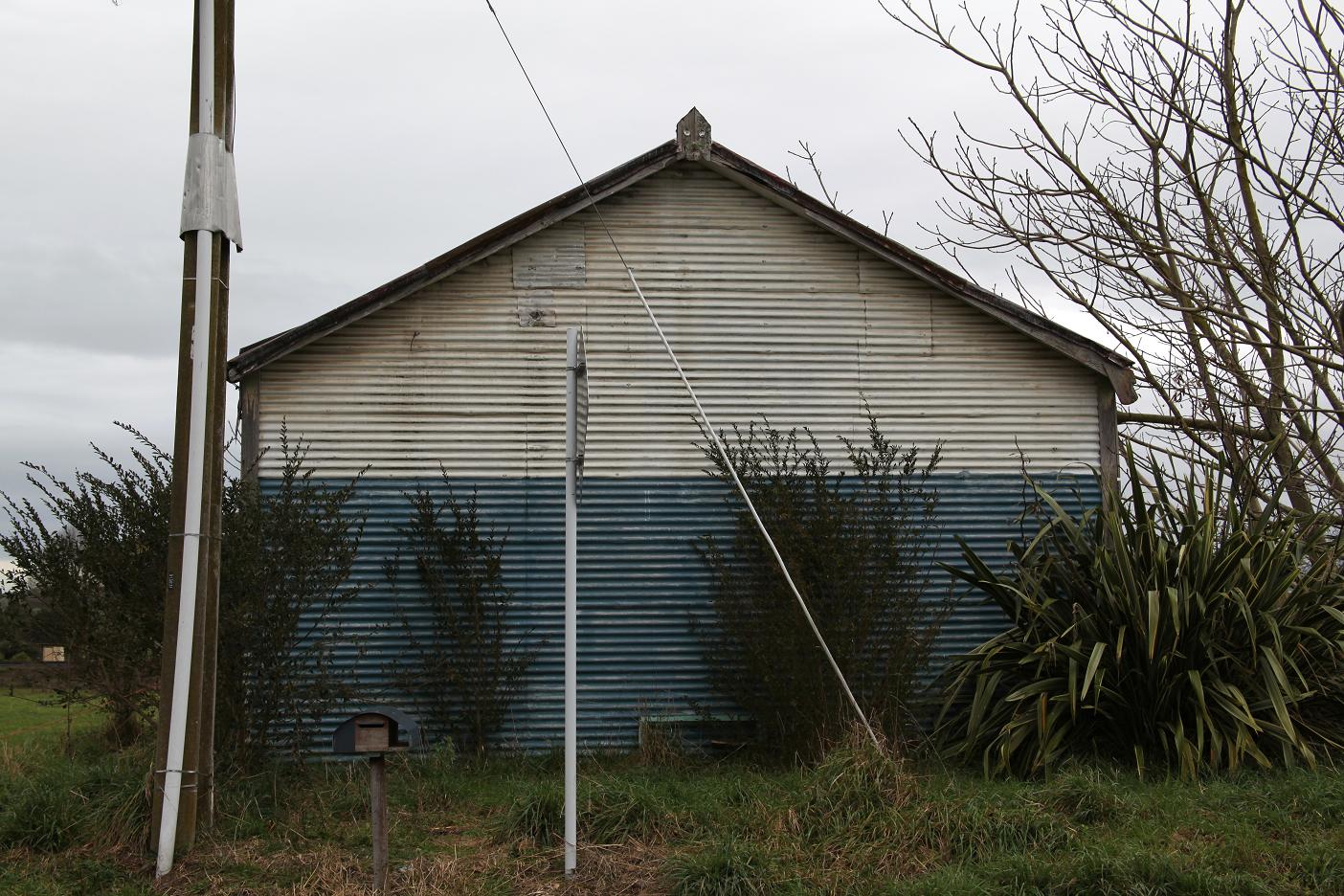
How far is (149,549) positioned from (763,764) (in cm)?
473

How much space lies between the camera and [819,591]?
9.02m

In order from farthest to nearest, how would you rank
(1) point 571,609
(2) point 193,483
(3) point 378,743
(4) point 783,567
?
(4) point 783,567, (2) point 193,483, (1) point 571,609, (3) point 378,743

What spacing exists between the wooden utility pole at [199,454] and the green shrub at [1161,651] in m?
5.15

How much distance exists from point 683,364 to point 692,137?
1.92m

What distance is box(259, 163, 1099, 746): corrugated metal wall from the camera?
970 cm

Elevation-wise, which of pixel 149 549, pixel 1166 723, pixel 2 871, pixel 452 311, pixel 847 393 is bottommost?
pixel 2 871

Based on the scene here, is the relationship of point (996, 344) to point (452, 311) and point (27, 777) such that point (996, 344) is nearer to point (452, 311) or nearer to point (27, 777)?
point (452, 311)

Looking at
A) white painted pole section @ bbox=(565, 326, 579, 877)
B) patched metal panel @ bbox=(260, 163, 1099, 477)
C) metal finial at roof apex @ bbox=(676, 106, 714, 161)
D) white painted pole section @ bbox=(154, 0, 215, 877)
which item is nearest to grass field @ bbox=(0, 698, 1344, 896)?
white painted pole section @ bbox=(565, 326, 579, 877)

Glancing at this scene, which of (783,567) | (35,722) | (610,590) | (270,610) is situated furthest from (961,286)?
(35,722)

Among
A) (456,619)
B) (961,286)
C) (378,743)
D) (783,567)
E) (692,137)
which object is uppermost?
(692,137)

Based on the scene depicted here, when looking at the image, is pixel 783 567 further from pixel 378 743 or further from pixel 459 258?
pixel 459 258

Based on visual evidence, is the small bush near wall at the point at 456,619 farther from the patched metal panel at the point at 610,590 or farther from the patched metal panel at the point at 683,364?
the patched metal panel at the point at 683,364

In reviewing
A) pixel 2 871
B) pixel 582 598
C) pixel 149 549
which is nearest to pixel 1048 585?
→ pixel 582 598

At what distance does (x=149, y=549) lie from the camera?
25.4ft
